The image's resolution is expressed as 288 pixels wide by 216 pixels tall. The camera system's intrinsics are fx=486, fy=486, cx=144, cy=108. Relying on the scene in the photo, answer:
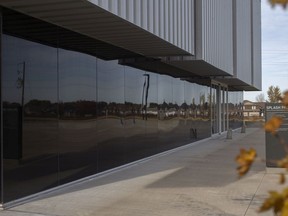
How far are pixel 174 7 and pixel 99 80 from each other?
112 inches

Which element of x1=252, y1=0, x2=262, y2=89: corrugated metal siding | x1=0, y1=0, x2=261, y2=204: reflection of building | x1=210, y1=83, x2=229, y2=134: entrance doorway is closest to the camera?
x1=0, y1=0, x2=261, y2=204: reflection of building

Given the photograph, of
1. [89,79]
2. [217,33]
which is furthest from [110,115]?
[217,33]

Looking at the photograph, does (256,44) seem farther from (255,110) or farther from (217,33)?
(255,110)

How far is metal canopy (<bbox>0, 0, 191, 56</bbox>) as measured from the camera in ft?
25.5

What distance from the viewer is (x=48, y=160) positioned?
A: 935 centimetres

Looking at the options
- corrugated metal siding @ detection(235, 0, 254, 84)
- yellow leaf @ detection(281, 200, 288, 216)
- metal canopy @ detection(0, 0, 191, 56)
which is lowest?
yellow leaf @ detection(281, 200, 288, 216)

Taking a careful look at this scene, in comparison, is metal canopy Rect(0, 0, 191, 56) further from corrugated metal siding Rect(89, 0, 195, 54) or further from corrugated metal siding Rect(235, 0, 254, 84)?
corrugated metal siding Rect(235, 0, 254, 84)

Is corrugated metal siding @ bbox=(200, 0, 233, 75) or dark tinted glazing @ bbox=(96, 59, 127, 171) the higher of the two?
corrugated metal siding @ bbox=(200, 0, 233, 75)

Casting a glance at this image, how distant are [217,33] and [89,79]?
9.46 metres

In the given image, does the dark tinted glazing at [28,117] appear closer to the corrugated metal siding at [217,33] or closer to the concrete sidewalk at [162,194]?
the concrete sidewalk at [162,194]

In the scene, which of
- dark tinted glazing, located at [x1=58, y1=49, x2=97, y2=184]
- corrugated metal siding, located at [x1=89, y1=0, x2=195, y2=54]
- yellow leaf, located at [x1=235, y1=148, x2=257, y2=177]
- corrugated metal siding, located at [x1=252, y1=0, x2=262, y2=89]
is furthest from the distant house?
dark tinted glazing, located at [x1=58, y1=49, x2=97, y2=184]

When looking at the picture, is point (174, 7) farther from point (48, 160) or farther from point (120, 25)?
point (48, 160)

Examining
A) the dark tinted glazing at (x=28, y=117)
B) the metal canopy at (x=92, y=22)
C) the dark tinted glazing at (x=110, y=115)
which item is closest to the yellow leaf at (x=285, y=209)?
the metal canopy at (x=92, y=22)

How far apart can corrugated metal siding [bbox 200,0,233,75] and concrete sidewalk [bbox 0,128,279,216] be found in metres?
4.57
